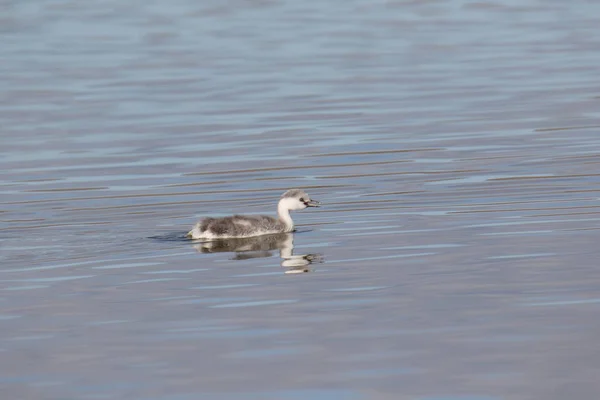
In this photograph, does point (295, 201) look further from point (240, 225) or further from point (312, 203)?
point (240, 225)

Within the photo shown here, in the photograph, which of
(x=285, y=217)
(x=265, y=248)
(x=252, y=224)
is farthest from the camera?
(x=285, y=217)

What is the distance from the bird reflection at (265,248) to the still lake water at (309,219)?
0.07 m

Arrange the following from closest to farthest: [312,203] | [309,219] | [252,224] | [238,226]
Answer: [238,226]
[252,224]
[312,203]
[309,219]

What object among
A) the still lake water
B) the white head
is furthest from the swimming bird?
the still lake water

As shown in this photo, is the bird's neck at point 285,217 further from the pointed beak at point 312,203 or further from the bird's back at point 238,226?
the pointed beak at point 312,203

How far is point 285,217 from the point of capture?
1634cm

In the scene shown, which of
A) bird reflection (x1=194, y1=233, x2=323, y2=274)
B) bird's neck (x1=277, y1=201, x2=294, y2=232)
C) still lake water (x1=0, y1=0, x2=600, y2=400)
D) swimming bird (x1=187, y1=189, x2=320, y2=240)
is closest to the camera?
still lake water (x1=0, y1=0, x2=600, y2=400)

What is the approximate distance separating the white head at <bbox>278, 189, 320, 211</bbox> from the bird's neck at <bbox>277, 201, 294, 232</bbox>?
0.5 inches

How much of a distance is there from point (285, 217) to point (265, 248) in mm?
960

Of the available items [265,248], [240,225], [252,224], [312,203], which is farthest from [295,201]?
[265,248]

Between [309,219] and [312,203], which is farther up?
[309,219]

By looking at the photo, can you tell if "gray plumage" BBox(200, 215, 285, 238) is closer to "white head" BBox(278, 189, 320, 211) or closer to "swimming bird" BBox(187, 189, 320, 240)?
"swimming bird" BBox(187, 189, 320, 240)

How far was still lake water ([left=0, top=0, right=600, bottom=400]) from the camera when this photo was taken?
1043 centimetres

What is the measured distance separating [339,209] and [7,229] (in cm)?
366
